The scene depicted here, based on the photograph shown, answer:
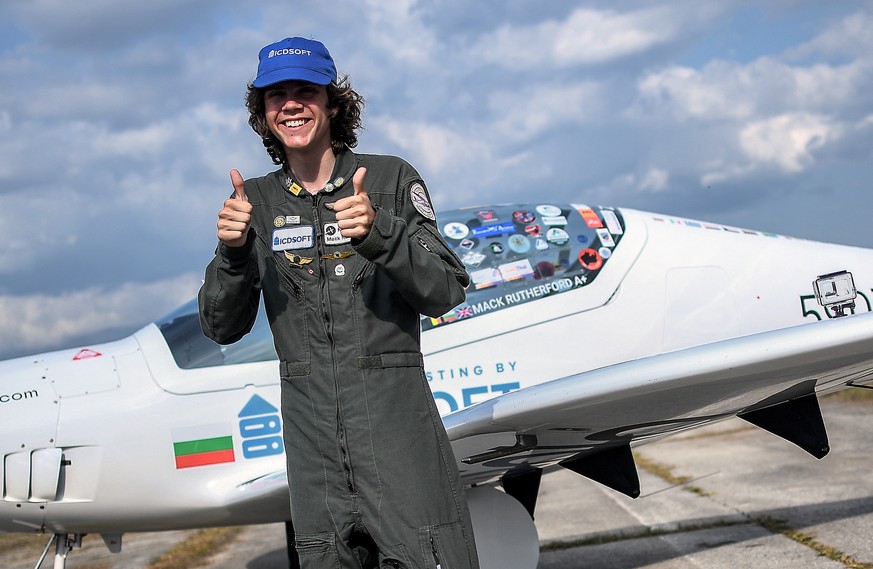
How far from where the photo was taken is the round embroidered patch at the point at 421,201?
211 cm

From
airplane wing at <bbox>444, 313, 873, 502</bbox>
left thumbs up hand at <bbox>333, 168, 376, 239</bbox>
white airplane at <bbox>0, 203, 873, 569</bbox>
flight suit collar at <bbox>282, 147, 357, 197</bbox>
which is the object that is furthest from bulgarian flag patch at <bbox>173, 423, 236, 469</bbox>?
left thumbs up hand at <bbox>333, 168, 376, 239</bbox>

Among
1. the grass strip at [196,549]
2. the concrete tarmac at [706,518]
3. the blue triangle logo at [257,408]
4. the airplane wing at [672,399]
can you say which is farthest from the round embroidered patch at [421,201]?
the grass strip at [196,549]

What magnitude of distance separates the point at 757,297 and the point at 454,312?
1.60 m

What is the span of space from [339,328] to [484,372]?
2.18 m

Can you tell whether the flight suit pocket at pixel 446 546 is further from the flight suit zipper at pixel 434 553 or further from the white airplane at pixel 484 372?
the white airplane at pixel 484 372

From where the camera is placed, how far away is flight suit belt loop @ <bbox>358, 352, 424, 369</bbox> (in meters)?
1.99

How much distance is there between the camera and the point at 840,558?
4.59 m

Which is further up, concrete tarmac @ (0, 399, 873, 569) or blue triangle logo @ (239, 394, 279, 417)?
blue triangle logo @ (239, 394, 279, 417)

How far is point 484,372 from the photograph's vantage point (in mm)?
4113

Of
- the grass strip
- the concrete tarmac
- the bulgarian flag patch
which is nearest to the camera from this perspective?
the bulgarian flag patch

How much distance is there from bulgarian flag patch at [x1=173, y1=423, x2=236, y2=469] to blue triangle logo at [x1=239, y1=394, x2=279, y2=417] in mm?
106

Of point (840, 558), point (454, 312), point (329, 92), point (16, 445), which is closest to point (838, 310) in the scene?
point (840, 558)

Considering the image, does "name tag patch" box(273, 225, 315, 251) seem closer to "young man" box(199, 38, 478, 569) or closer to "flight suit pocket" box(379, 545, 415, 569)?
"young man" box(199, 38, 478, 569)

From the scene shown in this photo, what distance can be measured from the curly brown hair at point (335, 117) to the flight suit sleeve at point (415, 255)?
23 centimetres
